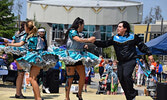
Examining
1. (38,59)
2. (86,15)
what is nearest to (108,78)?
(38,59)

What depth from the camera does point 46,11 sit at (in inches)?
4117

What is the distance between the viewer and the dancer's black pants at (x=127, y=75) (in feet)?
31.0

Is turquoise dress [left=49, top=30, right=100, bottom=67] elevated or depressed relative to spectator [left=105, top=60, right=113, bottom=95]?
elevated

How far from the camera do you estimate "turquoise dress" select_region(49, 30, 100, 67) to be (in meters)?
9.49

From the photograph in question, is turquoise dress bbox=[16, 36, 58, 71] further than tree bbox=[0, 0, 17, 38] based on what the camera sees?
No

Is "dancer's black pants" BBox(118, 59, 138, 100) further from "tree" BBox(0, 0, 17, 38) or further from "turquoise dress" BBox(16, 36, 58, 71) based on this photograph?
"tree" BBox(0, 0, 17, 38)

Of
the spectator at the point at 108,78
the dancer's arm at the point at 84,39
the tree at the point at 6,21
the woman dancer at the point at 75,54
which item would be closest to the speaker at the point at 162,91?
the woman dancer at the point at 75,54

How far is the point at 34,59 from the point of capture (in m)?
9.48

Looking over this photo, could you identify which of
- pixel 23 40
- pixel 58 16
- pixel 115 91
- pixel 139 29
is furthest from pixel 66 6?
pixel 23 40

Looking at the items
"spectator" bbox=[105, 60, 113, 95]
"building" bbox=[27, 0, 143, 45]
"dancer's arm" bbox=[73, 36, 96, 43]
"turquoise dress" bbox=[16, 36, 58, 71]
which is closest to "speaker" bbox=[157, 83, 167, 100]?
"dancer's arm" bbox=[73, 36, 96, 43]

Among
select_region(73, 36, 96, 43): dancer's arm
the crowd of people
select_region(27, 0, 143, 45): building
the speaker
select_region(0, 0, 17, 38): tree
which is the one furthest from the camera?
select_region(27, 0, 143, 45): building

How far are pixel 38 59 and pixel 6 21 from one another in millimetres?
20727

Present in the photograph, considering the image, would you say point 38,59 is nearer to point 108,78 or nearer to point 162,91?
point 162,91

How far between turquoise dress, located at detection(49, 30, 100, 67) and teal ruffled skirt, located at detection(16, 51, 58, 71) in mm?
169
